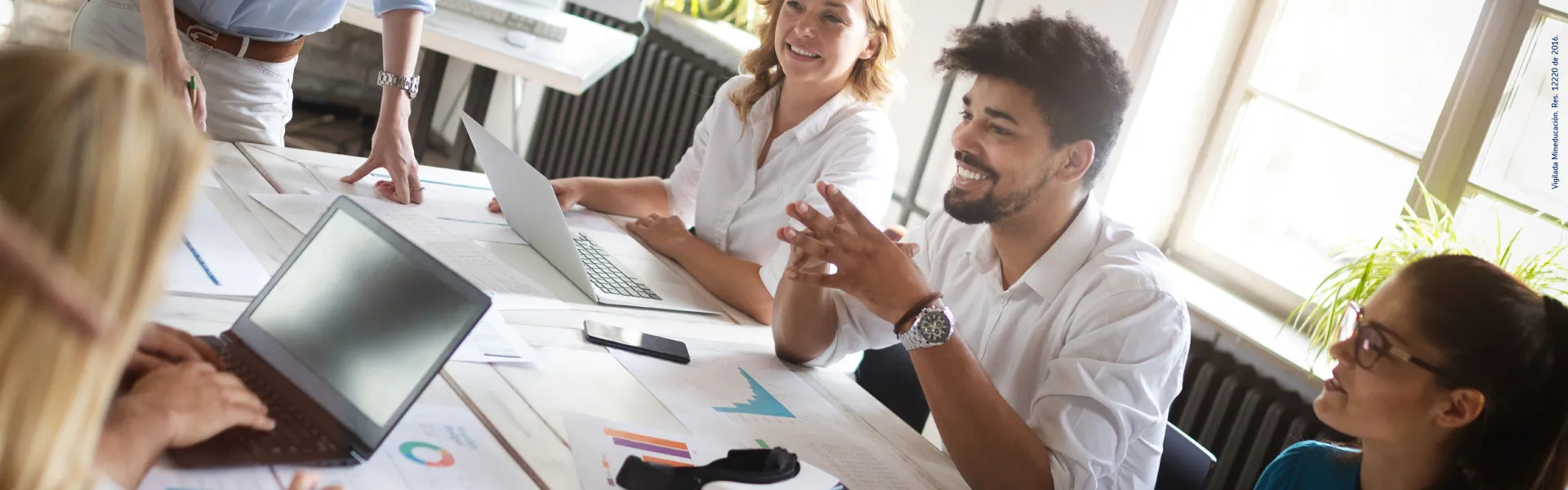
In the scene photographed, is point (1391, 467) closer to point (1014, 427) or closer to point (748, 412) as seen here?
point (1014, 427)

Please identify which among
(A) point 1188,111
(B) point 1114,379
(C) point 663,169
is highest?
(A) point 1188,111

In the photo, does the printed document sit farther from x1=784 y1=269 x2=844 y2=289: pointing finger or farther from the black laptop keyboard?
x1=784 y1=269 x2=844 y2=289: pointing finger

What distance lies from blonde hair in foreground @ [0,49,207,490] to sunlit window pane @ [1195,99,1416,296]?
2.26m

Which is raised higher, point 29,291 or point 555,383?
point 29,291

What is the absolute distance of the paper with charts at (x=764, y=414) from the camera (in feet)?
4.45

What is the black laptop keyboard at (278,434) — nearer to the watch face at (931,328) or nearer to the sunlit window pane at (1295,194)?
the watch face at (931,328)

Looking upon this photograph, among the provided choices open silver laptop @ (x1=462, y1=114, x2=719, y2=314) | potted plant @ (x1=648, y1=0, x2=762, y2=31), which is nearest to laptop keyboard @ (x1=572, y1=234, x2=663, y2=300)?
open silver laptop @ (x1=462, y1=114, x2=719, y2=314)

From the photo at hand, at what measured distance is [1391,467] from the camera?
1330mm

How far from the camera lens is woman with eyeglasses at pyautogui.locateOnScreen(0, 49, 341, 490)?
0.58 m

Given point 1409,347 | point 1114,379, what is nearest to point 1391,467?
point 1409,347

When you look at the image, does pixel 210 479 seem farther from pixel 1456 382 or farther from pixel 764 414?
pixel 1456 382

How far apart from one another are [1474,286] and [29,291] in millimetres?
1265

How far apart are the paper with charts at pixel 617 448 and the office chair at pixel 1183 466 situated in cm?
62

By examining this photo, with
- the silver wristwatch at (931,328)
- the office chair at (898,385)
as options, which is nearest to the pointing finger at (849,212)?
the silver wristwatch at (931,328)
